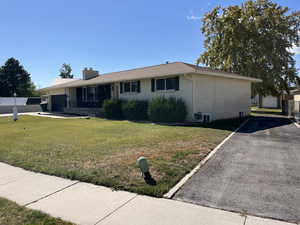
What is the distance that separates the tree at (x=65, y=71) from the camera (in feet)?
217

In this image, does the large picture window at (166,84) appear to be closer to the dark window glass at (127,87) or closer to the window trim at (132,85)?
the window trim at (132,85)

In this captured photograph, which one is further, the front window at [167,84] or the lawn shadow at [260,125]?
the front window at [167,84]

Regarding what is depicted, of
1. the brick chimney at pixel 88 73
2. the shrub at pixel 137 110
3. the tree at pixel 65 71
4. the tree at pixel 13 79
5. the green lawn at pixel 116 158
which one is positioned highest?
the tree at pixel 65 71

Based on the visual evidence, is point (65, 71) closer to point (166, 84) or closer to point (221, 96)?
point (166, 84)

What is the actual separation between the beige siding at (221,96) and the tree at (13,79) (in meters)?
50.4

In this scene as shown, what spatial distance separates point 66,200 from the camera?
10.7 feet

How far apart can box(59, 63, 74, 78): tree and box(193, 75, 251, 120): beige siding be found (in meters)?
61.1

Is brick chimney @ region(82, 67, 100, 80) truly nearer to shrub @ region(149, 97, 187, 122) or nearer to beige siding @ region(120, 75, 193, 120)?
beige siding @ region(120, 75, 193, 120)

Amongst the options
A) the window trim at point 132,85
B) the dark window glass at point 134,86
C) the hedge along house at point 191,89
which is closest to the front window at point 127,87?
the hedge along house at point 191,89

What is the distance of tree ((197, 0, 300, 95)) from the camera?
22.2m

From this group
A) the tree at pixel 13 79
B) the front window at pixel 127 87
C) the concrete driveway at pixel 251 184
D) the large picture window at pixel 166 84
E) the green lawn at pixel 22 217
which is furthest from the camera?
the tree at pixel 13 79

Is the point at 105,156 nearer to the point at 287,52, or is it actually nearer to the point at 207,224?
the point at 207,224

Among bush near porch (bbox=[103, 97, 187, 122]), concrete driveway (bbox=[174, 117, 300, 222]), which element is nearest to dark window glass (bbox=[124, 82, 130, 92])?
bush near porch (bbox=[103, 97, 187, 122])

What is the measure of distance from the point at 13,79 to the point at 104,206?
56.6m
